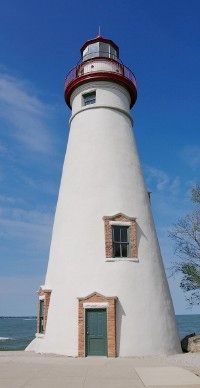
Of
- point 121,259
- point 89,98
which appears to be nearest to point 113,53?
point 89,98

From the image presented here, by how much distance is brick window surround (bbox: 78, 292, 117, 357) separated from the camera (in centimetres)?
1457

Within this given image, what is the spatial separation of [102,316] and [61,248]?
3579 mm

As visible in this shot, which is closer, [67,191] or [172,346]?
[172,346]

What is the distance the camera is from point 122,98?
1973 centimetres

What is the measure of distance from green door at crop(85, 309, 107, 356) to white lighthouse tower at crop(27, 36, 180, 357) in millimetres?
37

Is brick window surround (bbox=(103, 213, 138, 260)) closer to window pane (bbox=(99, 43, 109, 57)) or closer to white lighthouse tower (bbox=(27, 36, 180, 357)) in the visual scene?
white lighthouse tower (bbox=(27, 36, 180, 357))

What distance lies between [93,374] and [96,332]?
14.1ft

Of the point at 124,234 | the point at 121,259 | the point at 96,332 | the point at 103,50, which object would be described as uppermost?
the point at 103,50

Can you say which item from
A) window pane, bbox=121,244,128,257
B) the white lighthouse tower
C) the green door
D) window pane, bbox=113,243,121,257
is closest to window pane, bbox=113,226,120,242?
the white lighthouse tower

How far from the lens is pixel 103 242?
1622cm

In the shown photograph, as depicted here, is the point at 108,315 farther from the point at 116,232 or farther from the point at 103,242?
the point at 116,232

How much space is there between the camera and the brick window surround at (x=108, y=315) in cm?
1457

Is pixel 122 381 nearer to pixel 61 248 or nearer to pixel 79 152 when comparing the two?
pixel 61 248

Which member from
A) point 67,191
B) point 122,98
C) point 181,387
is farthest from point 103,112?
point 181,387
